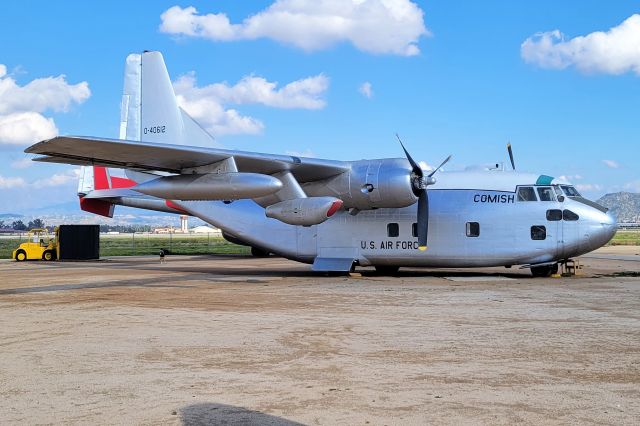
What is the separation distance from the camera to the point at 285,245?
22.9 meters

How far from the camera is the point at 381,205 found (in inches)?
801

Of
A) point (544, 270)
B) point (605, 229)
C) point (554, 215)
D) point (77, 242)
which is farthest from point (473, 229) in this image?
point (77, 242)

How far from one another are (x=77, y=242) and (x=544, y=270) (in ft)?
93.6

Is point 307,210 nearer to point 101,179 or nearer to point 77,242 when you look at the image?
point 101,179

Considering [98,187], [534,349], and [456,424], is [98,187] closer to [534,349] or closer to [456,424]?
[534,349]

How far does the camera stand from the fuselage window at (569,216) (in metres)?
19.6

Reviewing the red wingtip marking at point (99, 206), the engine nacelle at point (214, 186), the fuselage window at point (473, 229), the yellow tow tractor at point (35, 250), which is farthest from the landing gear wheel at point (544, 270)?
the yellow tow tractor at point (35, 250)

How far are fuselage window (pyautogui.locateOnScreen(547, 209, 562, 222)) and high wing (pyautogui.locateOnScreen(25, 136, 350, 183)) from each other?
6491mm

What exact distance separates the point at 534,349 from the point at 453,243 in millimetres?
12307

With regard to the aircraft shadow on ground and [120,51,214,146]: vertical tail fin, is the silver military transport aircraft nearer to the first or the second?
[120,51,214,146]: vertical tail fin

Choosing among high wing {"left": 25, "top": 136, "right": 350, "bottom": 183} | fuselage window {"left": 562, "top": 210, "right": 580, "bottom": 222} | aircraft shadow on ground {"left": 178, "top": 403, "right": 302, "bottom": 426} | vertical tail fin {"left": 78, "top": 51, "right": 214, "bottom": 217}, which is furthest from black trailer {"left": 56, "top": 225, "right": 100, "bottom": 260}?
aircraft shadow on ground {"left": 178, "top": 403, "right": 302, "bottom": 426}

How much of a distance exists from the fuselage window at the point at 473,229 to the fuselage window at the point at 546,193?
217 centimetres

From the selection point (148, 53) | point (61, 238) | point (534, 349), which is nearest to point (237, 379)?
point (534, 349)

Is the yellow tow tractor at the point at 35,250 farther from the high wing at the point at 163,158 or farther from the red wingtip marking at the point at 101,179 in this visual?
the high wing at the point at 163,158
